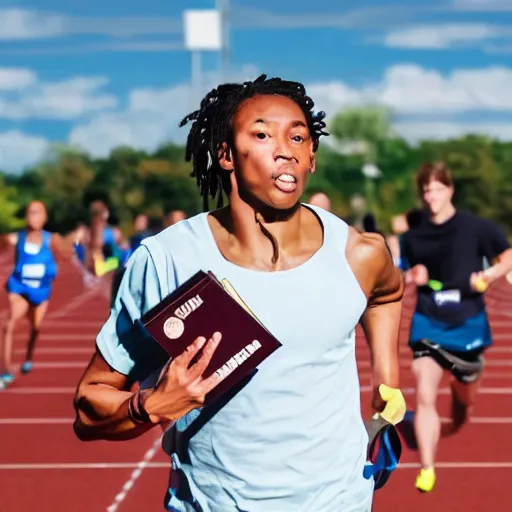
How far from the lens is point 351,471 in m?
2.84

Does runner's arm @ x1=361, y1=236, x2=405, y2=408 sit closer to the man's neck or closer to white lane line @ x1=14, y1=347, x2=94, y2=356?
the man's neck

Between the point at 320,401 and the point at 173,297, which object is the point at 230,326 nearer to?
the point at 173,297

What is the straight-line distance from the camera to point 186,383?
8.13ft

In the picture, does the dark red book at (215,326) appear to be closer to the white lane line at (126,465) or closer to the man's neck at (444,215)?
the man's neck at (444,215)

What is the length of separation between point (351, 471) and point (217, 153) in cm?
80

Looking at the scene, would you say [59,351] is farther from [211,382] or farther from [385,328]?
[211,382]

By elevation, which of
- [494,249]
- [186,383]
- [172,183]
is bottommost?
[172,183]

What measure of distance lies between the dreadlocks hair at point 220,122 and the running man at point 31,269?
295 inches

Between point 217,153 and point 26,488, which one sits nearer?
point 217,153

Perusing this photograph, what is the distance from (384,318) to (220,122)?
62 centimetres

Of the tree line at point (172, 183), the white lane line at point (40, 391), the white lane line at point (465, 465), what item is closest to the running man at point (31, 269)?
the white lane line at point (40, 391)

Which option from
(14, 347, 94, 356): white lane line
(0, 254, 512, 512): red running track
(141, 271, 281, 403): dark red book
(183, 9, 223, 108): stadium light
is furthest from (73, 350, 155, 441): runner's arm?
(183, 9, 223, 108): stadium light

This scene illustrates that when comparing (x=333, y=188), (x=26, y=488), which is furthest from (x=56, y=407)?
(x=333, y=188)

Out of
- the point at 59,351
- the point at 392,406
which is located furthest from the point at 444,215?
the point at 59,351
